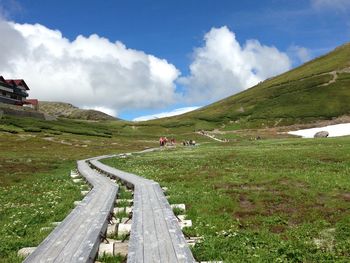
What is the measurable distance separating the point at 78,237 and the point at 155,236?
2.40 metres

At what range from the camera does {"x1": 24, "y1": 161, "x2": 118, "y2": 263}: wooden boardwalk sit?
446 inches

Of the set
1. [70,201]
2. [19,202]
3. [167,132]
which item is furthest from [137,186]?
[167,132]

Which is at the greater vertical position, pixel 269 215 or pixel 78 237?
pixel 78 237

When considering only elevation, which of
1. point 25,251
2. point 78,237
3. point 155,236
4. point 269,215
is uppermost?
point 78,237

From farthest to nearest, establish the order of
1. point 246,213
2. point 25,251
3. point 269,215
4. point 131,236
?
point 246,213 < point 269,215 < point 131,236 < point 25,251

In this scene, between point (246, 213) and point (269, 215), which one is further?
point (246, 213)

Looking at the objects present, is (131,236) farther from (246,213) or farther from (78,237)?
(246,213)

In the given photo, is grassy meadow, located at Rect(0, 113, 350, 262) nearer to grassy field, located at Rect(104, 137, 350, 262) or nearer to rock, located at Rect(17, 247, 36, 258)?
grassy field, located at Rect(104, 137, 350, 262)

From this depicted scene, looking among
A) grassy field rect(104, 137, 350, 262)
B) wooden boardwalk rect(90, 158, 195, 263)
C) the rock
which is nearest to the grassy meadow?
grassy field rect(104, 137, 350, 262)

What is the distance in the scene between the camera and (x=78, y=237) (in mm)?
13172

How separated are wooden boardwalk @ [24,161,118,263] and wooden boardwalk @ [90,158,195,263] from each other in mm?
1129

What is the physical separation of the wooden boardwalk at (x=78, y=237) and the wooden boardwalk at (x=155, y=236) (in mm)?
1129

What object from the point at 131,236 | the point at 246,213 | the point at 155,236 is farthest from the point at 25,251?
the point at 246,213

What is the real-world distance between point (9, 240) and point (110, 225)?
3.63 m
